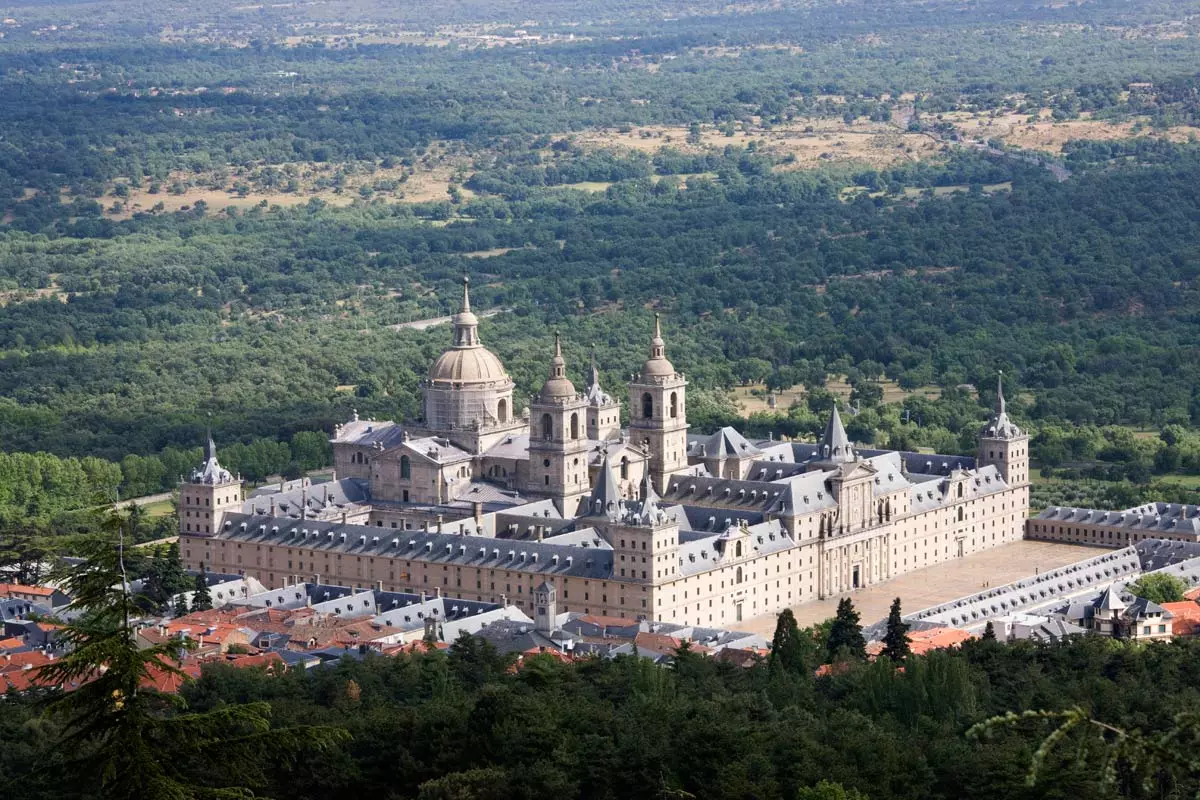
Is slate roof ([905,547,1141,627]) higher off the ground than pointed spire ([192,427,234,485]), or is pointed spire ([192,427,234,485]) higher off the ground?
pointed spire ([192,427,234,485])

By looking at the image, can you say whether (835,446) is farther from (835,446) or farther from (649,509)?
(649,509)

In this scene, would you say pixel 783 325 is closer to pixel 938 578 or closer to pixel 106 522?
pixel 938 578

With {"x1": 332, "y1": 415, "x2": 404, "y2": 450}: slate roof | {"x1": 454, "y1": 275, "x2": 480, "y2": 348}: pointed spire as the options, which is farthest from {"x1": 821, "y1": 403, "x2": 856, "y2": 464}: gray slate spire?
{"x1": 332, "y1": 415, "x2": 404, "y2": 450}: slate roof

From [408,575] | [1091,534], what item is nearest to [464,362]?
[408,575]

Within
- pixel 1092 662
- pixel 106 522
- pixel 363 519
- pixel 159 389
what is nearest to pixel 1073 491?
pixel 363 519

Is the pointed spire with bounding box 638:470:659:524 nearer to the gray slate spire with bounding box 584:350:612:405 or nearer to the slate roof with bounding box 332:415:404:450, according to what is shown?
the gray slate spire with bounding box 584:350:612:405

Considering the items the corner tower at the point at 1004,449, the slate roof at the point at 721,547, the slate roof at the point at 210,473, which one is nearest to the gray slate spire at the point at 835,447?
the slate roof at the point at 721,547
